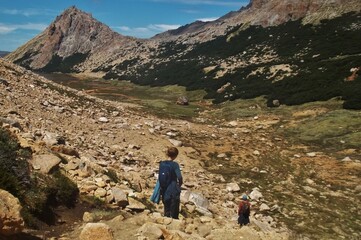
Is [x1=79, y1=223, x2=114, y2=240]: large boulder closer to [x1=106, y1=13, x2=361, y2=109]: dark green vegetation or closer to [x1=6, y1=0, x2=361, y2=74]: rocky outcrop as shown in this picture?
[x1=106, y1=13, x2=361, y2=109]: dark green vegetation

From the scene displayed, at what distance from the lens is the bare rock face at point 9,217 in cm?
743

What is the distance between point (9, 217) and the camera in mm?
7512

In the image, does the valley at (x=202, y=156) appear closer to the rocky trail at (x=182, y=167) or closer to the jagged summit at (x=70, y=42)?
the rocky trail at (x=182, y=167)

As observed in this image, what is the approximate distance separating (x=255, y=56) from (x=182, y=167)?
5827 cm

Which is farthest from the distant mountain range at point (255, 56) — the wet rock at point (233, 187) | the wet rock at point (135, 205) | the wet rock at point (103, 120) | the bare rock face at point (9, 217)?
the bare rock face at point (9, 217)

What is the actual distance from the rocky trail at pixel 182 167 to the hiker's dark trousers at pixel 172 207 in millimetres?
261

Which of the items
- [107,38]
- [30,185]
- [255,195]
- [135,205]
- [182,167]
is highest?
[107,38]

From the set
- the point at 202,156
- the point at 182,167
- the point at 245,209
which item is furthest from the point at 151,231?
the point at 202,156

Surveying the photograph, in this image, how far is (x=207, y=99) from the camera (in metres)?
54.1

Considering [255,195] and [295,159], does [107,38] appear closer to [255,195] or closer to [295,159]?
[295,159]

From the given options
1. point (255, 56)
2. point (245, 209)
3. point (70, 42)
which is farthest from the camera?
point (70, 42)

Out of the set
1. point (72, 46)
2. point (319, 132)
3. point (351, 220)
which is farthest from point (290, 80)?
point (72, 46)

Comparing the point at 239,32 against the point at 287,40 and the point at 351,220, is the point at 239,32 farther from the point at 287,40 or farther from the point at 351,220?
the point at 351,220

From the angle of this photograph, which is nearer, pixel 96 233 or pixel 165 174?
pixel 96 233
